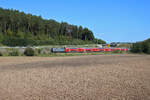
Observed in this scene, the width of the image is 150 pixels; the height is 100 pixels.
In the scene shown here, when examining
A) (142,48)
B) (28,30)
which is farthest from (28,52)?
(28,30)

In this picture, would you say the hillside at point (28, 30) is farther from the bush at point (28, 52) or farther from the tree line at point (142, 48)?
the tree line at point (142, 48)

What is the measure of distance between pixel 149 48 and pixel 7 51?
1318 inches

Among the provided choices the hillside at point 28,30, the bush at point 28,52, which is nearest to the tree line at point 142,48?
the hillside at point 28,30

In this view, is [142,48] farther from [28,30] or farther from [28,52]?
[28,30]

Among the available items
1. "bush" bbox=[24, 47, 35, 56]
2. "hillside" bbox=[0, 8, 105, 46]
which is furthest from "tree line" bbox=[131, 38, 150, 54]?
"bush" bbox=[24, 47, 35, 56]

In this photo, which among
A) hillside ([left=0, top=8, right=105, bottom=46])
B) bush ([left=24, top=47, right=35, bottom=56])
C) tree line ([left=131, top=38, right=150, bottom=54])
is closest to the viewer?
bush ([left=24, top=47, right=35, bottom=56])

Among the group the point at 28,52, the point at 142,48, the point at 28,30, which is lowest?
the point at 28,52

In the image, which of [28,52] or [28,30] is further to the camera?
[28,30]

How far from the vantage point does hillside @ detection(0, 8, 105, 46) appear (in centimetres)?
4872

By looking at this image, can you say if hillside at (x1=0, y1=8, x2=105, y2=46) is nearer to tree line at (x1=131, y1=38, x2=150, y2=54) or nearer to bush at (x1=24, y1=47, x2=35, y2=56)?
bush at (x1=24, y1=47, x2=35, y2=56)

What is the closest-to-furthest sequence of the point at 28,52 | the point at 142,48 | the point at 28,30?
the point at 28,52, the point at 142,48, the point at 28,30

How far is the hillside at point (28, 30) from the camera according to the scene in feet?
160

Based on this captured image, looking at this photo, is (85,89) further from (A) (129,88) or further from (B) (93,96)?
(A) (129,88)

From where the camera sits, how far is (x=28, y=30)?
69.7 m
